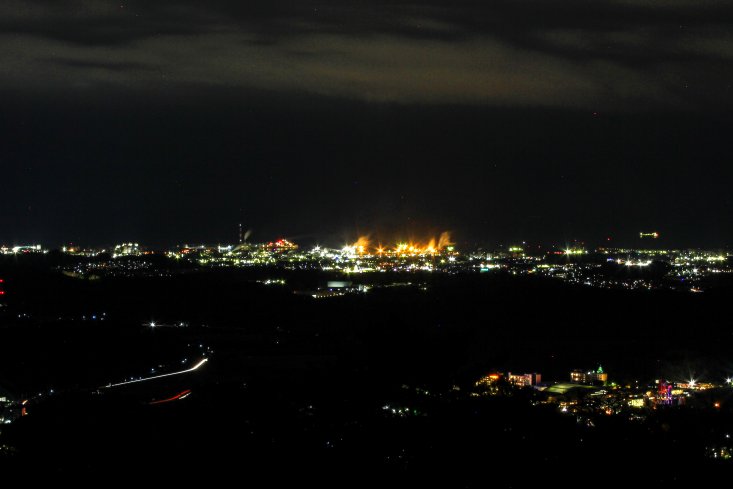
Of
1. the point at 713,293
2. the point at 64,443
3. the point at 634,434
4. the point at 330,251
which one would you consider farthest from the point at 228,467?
the point at 330,251

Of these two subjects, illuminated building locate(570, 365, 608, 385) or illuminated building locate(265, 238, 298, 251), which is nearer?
illuminated building locate(570, 365, 608, 385)

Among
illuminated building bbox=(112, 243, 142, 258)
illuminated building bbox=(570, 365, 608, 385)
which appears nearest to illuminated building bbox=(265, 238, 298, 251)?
illuminated building bbox=(112, 243, 142, 258)

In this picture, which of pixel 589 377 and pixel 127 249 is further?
pixel 127 249

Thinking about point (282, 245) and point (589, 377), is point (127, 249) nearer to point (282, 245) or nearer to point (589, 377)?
point (282, 245)

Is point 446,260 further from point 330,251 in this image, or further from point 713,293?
point 713,293

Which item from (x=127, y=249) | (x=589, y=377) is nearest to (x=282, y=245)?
(x=127, y=249)

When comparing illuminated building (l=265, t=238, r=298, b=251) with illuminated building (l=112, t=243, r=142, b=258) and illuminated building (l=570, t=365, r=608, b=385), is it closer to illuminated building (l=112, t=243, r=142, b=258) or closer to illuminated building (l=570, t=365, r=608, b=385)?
illuminated building (l=112, t=243, r=142, b=258)

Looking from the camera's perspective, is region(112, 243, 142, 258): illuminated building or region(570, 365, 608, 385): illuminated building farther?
region(112, 243, 142, 258): illuminated building

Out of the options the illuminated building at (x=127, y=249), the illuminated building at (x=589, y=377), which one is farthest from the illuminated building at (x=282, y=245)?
the illuminated building at (x=589, y=377)
